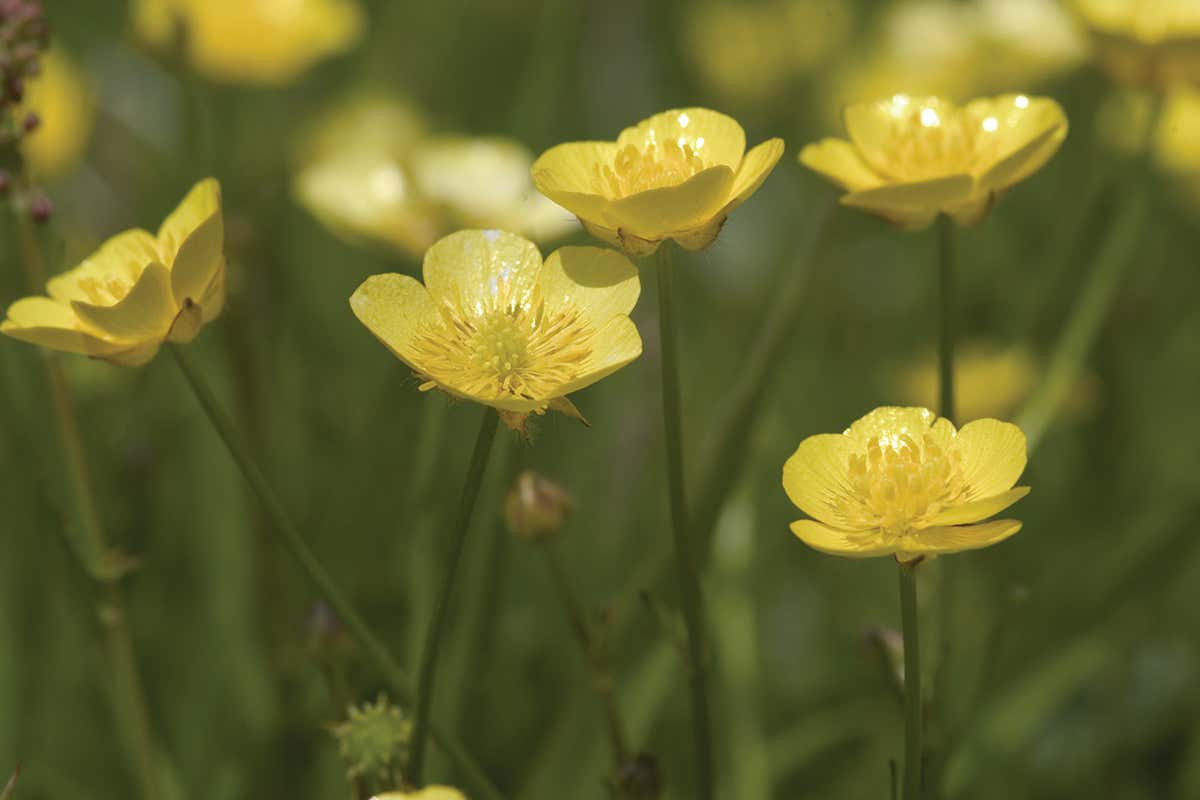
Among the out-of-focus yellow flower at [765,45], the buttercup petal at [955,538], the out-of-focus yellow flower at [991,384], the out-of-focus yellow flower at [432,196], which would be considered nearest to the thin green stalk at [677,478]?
the buttercup petal at [955,538]

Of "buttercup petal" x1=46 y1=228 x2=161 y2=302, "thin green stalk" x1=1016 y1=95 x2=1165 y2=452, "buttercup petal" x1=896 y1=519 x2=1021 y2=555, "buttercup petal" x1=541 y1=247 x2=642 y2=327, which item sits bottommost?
"thin green stalk" x1=1016 y1=95 x2=1165 y2=452

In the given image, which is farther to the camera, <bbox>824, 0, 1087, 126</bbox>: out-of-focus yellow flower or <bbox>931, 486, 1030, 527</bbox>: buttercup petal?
<bbox>824, 0, 1087, 126</bbox>: out-of-focus yellow flower

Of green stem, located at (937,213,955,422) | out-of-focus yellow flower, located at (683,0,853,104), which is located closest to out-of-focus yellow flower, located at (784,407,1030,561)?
green stem, located at (937,213,955,422)

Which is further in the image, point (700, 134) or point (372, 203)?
point (372, 203)

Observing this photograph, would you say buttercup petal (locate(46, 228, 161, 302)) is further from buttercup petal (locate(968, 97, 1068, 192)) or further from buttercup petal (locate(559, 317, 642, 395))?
buttercup petal (locate(968, 97, 1068, 192))

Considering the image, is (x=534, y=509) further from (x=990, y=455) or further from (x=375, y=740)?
(x=990, y=455)

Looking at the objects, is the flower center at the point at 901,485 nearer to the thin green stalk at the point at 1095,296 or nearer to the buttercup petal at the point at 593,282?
the buttercup petal at the point at 593,282

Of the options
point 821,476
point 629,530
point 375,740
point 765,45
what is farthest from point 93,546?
point 765,45

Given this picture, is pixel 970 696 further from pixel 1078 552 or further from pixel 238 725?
pixel 238 725
